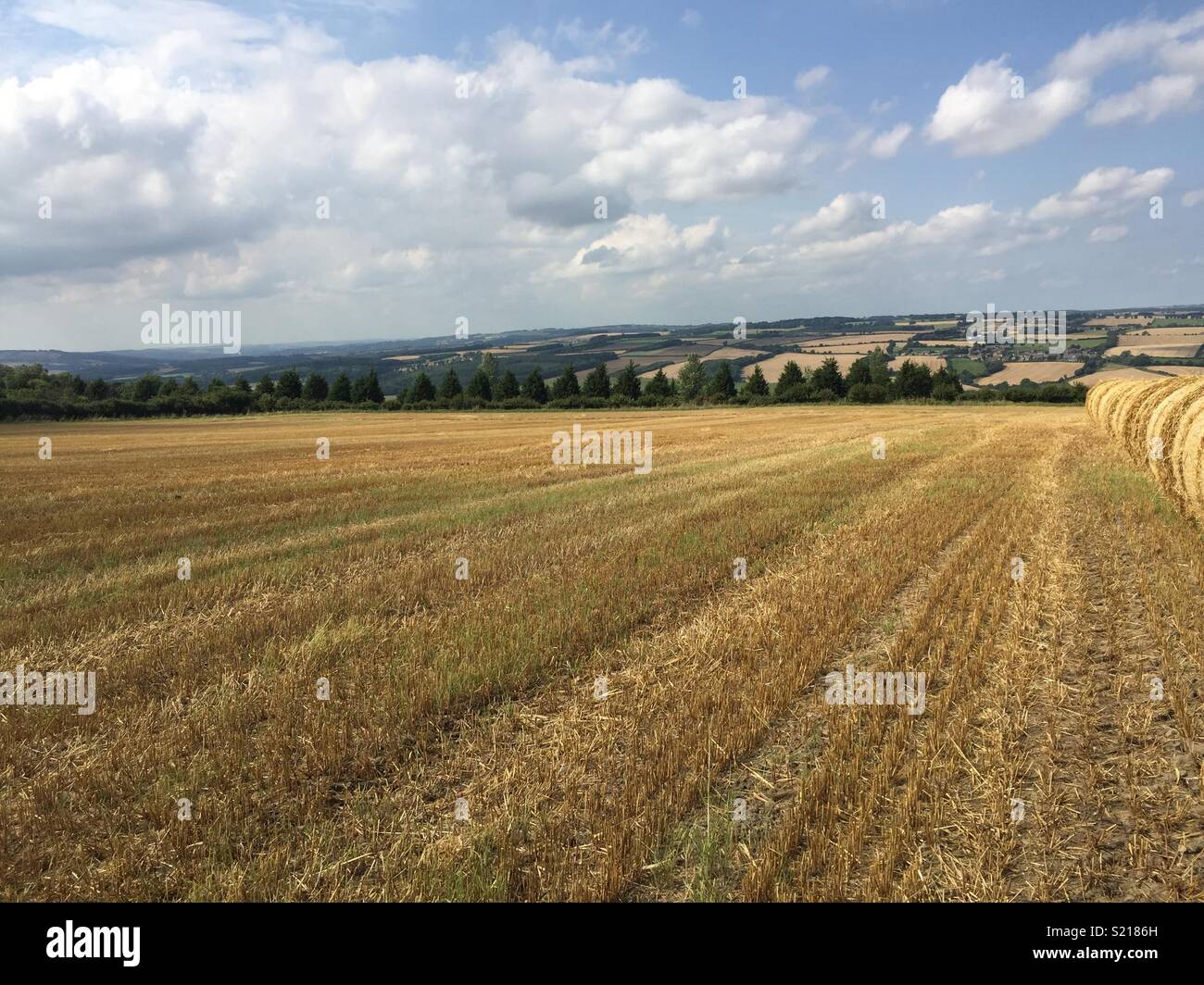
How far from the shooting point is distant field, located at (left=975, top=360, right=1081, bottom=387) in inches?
3034

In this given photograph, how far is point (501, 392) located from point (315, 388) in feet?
82.4

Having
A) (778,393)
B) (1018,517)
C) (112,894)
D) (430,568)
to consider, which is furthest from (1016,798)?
(778,393)

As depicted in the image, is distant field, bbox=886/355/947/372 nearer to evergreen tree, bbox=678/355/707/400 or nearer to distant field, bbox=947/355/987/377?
distant field, bbox=947/355/987/377

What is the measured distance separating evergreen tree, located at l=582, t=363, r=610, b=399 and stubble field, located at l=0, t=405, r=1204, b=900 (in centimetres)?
8484

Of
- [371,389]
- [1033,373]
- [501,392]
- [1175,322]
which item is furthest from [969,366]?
[371,389]

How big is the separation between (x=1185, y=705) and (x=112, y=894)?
22.3 feet

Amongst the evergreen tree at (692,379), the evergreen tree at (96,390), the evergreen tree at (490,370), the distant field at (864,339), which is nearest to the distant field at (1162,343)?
the distant field at (864,339)

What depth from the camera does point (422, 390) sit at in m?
95.8

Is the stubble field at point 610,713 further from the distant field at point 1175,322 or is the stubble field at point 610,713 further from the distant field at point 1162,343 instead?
the distant field at point 1175,322

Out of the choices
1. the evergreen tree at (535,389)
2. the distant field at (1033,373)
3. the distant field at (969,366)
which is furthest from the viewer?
the evergreen tree at (535,389)

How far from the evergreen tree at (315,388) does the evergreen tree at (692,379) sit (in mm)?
46685

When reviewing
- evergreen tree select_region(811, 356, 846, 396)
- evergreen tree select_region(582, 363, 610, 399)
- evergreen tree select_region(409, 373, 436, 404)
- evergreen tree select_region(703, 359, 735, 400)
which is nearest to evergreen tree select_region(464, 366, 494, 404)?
evergreen tree select_region(409, 373, 436, 404)

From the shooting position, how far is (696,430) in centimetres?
3831

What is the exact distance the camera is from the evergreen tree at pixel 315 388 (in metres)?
98.1
